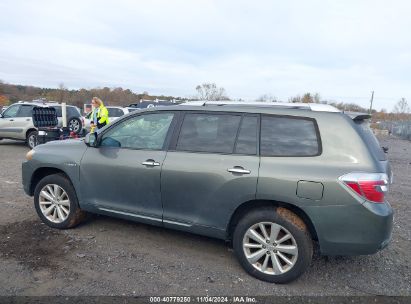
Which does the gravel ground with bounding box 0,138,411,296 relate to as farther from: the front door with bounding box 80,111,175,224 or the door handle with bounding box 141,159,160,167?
the door handle with bounding box 141,159,160,167

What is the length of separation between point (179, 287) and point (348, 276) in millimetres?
1787

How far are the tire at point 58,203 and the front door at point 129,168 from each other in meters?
0.23

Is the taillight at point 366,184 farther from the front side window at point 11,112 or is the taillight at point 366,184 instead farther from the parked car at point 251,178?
the front side window at point 11,112

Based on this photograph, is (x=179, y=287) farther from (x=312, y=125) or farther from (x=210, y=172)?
(x=312, y=125)

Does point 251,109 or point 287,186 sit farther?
point 251,109

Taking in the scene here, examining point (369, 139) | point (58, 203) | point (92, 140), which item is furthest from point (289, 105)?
point (58, 203)

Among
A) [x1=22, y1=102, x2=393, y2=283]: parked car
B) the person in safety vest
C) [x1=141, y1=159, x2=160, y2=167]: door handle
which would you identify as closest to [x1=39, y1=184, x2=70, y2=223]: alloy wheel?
[x1=22, y1=102, x2=393, y2=283]: parked car

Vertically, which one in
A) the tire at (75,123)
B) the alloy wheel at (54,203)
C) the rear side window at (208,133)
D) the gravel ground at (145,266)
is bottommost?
the gravel ground at (145,266)

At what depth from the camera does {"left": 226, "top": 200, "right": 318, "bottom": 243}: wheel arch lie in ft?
10.2

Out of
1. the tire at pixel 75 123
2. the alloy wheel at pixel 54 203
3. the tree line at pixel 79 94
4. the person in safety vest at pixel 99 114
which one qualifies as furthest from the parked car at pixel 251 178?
the tree line at pixel 79 94

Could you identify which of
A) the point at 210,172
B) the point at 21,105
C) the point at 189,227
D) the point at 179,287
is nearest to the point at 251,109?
the point at 210,172

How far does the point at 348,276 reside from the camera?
3.39 m

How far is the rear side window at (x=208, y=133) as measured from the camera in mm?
3445

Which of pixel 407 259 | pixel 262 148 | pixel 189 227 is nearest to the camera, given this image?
pixel 262 148
